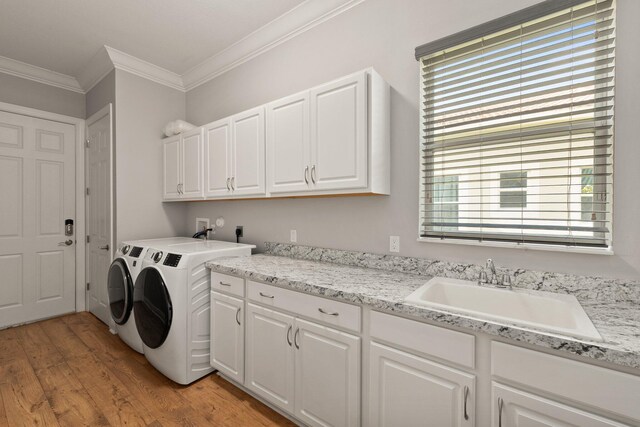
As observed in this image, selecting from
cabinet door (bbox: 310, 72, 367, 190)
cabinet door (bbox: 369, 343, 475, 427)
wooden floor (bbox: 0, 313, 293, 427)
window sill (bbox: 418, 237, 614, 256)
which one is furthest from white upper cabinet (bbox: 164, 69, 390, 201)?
wooden floor (bbox: 0, 313, 293, 427)

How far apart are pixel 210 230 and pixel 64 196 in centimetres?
183

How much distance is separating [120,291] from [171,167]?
1308 millimetres

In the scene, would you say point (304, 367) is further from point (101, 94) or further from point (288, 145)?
point (101, 94)

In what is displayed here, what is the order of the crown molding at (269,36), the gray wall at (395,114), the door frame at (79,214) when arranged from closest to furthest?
the gray wall at (395,114)
the crown molding at (269,36)
the door frame at (79,214)

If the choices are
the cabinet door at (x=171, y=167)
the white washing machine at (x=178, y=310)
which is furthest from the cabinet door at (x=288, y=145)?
the cabinet door at (x=171, y=167)

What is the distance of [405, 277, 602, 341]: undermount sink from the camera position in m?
1.11

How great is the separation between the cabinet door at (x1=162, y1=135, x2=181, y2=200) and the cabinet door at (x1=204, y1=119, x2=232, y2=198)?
1.68 feet

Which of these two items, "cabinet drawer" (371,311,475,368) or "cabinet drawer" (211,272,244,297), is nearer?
"cabinet drawer" (371,311,475,368)

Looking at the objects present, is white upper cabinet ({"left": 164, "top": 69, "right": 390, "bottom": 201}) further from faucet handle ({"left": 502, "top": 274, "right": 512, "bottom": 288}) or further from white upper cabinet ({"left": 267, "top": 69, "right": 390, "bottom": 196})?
faucet handle ({"left": 502, "top": 274, "right": 512, "bottom": 288})

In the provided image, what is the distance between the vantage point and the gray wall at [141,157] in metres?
3.02

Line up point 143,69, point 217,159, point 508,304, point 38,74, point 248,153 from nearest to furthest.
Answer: point 508,304
point 248,153
point 217,159
point 143,69
point 38,74

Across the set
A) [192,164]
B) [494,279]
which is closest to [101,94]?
[192,164]

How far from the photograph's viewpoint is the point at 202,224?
3.36m

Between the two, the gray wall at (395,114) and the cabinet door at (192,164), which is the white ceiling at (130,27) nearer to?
the gray wall at (395,114)
